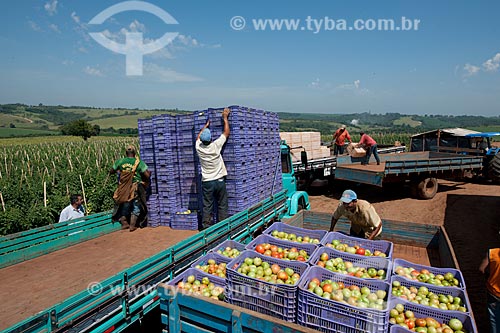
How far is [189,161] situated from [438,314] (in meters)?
5.02

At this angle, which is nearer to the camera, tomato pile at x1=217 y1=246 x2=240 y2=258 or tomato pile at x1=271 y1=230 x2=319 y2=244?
tomato pile at x1=217 y1=246 x2=240 y2=258

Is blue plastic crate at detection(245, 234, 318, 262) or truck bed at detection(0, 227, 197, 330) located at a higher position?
blue plastic crate at detection(245, 234, 318, 262)

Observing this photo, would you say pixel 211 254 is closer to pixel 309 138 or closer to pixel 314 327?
pixel 314 327

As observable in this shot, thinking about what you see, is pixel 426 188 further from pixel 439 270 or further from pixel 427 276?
pixel 427 276

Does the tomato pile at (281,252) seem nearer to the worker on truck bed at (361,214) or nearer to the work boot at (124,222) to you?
the worker on truck bed at (361,214)

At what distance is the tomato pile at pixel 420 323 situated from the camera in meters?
2.92

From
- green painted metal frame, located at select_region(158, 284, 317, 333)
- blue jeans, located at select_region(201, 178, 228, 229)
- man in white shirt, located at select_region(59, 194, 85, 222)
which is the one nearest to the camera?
green painted metal frame, located at select_region(158, 284, 317, 333)

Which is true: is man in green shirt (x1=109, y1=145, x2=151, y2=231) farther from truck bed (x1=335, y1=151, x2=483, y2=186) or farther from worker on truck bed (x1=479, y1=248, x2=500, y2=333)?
truck bed (x1=335, y1=151, x2=483, y2=186)

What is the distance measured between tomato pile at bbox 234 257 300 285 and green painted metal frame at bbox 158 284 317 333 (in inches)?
22.2

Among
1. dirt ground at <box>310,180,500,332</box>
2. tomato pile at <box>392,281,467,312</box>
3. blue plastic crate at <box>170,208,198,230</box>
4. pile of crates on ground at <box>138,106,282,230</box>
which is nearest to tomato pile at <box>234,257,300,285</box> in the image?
tomato pile at <box>392,281,467,312</box>

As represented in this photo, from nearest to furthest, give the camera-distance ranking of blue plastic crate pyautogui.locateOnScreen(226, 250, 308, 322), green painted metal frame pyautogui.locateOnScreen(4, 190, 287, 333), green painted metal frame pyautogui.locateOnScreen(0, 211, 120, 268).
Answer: green painted metal frame pyautogui.locateOnScreen(4, 190, 287, 333)
blue plastic crate pyautogui.locateOnScreen(226, 250, 308, 322)
green painted metal frame pyautogui.locateOnScreen(0, 211, 120, 268)

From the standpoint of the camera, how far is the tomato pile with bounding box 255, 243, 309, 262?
4.12 m

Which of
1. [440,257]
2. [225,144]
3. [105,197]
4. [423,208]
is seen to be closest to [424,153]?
[423,208]

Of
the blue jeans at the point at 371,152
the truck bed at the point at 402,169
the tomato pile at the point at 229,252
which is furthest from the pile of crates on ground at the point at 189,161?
the blue jeans at the point at 371,152
